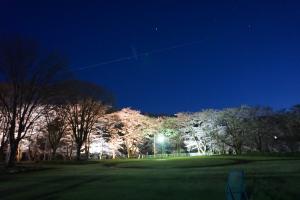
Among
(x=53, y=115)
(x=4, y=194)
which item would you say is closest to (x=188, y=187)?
(x=4, y=194)

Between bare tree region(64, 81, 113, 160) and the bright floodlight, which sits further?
the bright floodlight

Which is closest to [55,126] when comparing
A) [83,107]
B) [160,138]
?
[83,107]

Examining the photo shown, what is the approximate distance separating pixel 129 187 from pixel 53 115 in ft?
109

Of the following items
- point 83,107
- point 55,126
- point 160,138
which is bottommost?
point 160,138

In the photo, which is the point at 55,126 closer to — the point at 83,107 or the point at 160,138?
the point at 83,107

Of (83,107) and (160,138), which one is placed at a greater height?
(83,107)

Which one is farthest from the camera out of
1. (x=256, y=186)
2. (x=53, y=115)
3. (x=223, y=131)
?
(x=223, y=131)

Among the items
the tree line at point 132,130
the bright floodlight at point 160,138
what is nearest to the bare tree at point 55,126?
the tree line at point 132,130

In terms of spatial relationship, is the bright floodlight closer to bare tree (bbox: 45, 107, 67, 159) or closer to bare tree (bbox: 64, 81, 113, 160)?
bare tree (bbox: 64, 81, 113, 160)

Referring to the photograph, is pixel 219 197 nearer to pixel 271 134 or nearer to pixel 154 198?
pixel 154 198

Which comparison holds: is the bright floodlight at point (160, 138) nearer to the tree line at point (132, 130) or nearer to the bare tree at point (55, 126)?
the tree line at point (132, 130)

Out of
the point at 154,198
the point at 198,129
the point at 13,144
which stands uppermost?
the point at 198,129

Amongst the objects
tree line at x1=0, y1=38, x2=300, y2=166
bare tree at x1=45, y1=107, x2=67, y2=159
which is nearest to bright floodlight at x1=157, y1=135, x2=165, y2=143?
tree line at x1=0, y1=38, x2=300, y2=166

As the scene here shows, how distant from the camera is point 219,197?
35.7 ft
